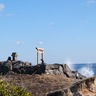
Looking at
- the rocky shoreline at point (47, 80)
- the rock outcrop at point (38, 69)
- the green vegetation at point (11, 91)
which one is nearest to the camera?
the rocky shoreline at point (47, 80)

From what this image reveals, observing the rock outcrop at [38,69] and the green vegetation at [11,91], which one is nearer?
the green vegetation at [11,91]

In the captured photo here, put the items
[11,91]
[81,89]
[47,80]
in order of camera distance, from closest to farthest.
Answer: [81,89], [11,91], [47,80]

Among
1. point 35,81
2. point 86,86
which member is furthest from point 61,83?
point 86,86

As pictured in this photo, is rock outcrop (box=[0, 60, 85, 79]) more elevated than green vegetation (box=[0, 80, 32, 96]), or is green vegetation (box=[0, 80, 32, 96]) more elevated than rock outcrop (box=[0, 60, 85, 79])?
rock outcrop (box=[0, 60, 85, 79])

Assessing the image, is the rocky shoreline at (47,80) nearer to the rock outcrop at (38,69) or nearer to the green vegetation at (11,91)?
the rock outcrop at (38,69)

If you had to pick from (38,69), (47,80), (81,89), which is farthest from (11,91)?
(38,69)

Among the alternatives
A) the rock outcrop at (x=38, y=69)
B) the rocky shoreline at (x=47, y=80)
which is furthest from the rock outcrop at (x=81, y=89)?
the rock outcrop at (x=38, y=69)

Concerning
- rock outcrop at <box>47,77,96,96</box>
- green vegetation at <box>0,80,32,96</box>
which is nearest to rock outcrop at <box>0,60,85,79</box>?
green vegetation at <box>0,80,32,96</box>

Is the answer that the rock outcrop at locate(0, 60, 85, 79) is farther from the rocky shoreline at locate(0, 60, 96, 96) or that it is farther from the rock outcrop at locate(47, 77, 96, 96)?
the rock outcrop at locate(47, 77, 96, 96)

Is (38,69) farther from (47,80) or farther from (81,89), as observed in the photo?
(81,89)

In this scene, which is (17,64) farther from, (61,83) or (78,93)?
(78,93)

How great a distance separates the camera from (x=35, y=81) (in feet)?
73.8

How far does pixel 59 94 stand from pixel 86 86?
0.98 meters

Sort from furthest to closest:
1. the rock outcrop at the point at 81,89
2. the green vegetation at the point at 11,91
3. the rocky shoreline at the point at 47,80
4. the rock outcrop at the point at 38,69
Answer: the rock outcrop at the point at 38,69
the green vegetation at the point at 11,91
the rocky shoreline at the point at 47,80
the rock outcrop at the point at 81,89
